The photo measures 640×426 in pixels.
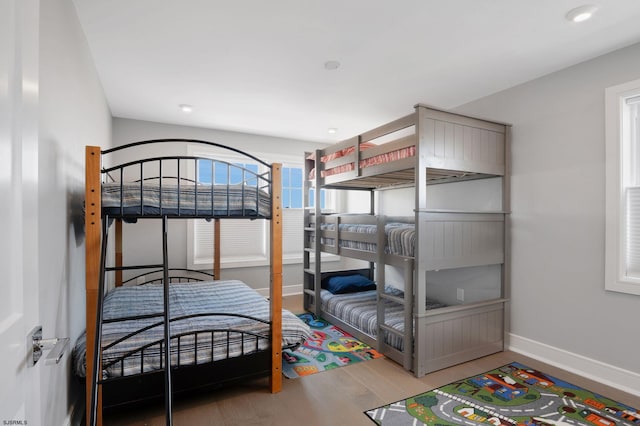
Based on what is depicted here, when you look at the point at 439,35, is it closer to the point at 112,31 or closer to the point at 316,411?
the point at 112,31

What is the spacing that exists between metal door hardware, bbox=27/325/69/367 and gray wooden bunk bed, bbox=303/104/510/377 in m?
2.17

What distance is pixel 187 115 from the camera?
381cm

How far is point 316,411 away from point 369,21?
2469mm

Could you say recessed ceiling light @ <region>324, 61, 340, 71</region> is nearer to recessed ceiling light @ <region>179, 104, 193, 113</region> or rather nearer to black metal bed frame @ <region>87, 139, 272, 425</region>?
black metal bed frame @ <region>87, 139, 272, 425</region>

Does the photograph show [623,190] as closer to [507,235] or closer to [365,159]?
[507,235]

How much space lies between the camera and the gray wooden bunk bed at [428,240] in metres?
2.46

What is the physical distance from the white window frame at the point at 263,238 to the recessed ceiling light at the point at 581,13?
3584mm

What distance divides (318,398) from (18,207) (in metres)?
2.03

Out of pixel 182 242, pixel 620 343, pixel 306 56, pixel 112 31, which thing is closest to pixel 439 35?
pixel 306 56

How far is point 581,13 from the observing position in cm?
188

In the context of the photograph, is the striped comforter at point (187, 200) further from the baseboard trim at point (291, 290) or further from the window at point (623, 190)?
the baseboard trim at point (291, 290)

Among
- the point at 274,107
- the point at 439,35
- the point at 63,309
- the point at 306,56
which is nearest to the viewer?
the point at 63,309

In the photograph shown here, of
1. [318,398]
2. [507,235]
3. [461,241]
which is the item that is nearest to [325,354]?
[318,398]

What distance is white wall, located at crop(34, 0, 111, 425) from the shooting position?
4.74ft
